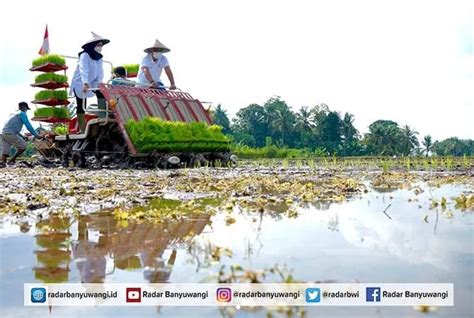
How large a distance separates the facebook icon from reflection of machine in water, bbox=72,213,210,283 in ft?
2.38

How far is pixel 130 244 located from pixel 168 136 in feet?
24.9

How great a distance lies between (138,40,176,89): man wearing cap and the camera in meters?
11.5

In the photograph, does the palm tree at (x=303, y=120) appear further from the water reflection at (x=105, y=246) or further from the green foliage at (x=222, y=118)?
the water reflection at (x=105, y=246)

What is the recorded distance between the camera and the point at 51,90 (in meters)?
15.7

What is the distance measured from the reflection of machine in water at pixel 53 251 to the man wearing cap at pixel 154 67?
8797mm

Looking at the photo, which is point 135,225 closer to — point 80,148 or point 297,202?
point 297,202

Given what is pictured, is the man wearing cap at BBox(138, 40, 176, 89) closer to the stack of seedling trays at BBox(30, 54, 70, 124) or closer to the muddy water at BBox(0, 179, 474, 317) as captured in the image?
the stack of seedling trays at BBox(30, 54, 70, 124)

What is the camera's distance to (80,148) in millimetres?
11031

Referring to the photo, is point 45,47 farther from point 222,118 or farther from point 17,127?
point 222,118

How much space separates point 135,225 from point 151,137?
6864 mm

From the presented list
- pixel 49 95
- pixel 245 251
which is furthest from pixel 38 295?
pixel 49 95

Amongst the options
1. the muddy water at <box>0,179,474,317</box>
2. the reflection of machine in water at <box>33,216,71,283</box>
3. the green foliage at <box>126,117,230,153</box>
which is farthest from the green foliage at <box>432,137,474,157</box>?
the reflection of machine in water at <box>33,216,71,283</box>

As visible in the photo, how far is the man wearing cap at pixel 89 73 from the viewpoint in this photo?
10.1 metres

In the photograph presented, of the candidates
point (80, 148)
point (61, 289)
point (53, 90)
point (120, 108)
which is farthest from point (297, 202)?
point (53, 90)
